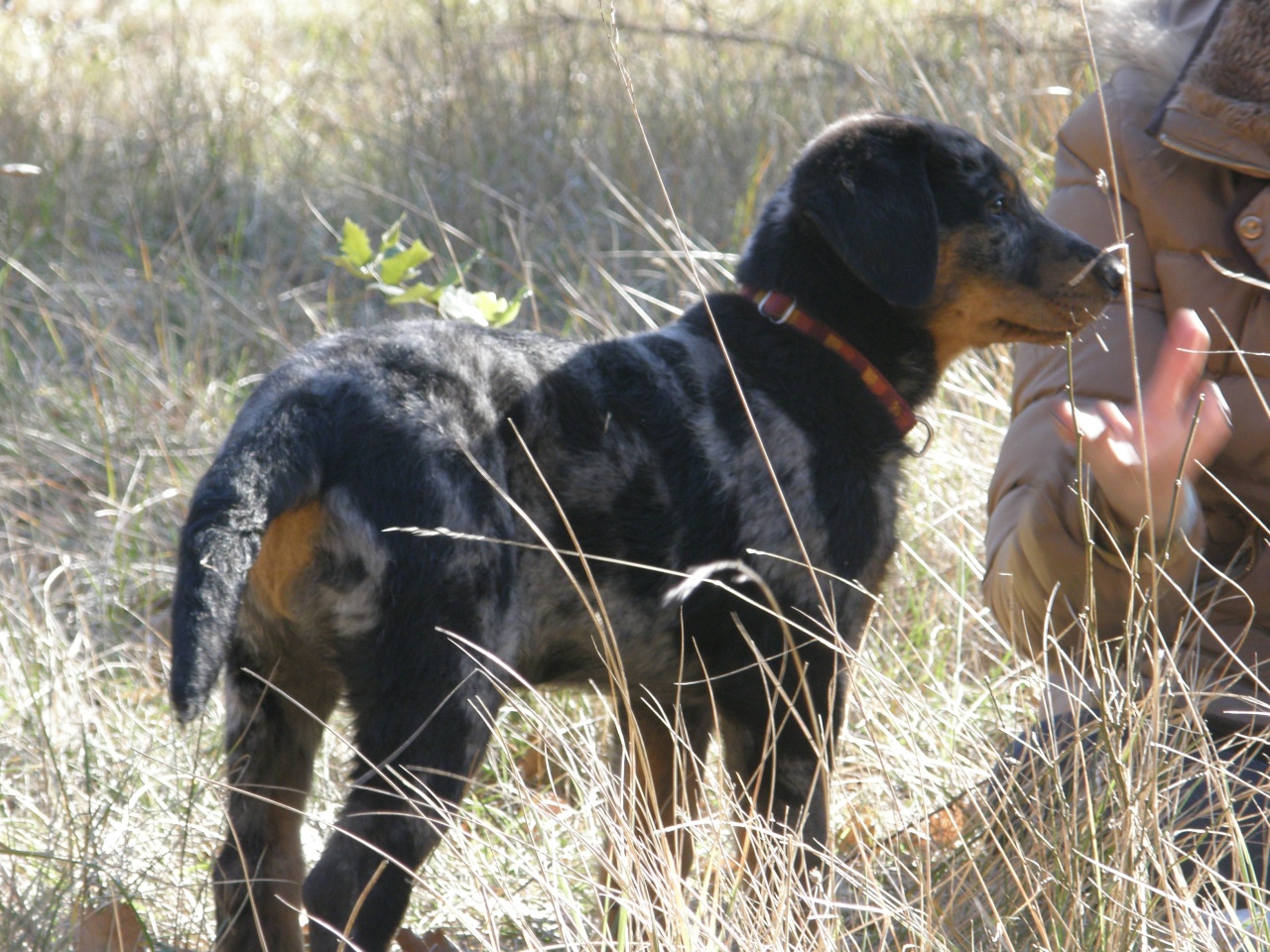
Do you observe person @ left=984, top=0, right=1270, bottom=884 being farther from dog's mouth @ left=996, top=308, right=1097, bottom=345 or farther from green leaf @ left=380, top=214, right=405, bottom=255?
green leaf @ left=380, top=214, right=405, bottom=255

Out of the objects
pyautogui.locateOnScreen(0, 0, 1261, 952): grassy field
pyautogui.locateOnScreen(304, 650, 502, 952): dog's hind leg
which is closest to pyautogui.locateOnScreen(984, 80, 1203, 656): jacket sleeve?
pyautogui.locateOnScreen(0, 0, 1261, 952): grassy field

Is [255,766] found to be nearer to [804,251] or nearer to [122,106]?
[804,251]

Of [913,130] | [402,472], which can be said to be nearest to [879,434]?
[913,130]

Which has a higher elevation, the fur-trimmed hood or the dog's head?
the fur-trimmed hood

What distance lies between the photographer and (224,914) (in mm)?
2451

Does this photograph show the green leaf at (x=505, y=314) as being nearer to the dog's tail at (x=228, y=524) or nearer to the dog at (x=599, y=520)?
the dog at (x=599, y=520)

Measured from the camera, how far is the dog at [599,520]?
2277 millimetres

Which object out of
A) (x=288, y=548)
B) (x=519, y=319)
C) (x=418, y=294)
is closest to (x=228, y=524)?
(x=288, y=548)

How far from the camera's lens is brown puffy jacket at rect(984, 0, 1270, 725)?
8.83 feet

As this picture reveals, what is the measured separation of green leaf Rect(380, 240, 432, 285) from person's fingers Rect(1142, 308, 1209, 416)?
5.24 feet

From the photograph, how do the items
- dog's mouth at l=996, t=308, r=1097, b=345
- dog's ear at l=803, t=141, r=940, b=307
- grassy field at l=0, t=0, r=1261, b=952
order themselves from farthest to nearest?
dog's mouth at l=996, t=308, r=1097, b=345 < dog's ear at l=803, t=141, r=940, b=307 < grassy field at l=0, t=0, r=1261, b=952

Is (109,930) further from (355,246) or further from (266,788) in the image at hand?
(355,246)

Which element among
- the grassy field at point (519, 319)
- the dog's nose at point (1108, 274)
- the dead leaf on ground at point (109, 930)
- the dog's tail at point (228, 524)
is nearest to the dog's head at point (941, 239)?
the dog's nose at point (1108, 274)

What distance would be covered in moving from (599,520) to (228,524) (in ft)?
→ 2.42
